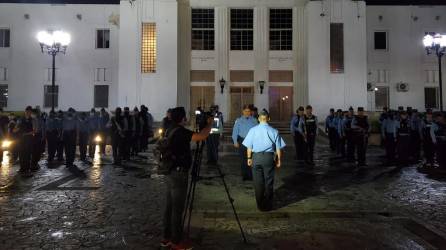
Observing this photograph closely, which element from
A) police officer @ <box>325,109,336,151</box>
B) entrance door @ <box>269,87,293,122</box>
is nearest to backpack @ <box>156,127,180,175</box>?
police officer @ <box>325,109,336,151</box>

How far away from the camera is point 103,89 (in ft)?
97.5

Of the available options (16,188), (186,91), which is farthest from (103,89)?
(16,188)

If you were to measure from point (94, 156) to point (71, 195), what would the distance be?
779cm

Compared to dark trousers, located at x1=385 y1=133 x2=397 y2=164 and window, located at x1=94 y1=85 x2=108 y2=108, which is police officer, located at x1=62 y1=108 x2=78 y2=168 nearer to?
dark trousers, located at x1=385 y1=133 x2=397 y2=164

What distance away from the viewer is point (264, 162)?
6988 mm

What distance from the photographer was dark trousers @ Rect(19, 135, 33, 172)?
11.7 metres

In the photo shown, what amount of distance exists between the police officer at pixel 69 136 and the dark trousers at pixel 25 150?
1373 mm

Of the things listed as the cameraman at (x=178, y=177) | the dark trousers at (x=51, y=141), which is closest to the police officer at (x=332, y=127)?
the dark trousers at (x=51, y=141)

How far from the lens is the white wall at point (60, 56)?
29.3 m

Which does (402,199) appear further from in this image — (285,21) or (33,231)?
(285,21)

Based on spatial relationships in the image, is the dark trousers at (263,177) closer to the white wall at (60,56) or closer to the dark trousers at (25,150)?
the dark trousers at (25,150)

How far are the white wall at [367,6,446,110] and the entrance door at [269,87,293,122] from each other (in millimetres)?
6655

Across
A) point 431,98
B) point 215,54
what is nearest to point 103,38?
point 215,54

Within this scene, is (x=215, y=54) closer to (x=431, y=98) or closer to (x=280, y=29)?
(x=280, y=29)
